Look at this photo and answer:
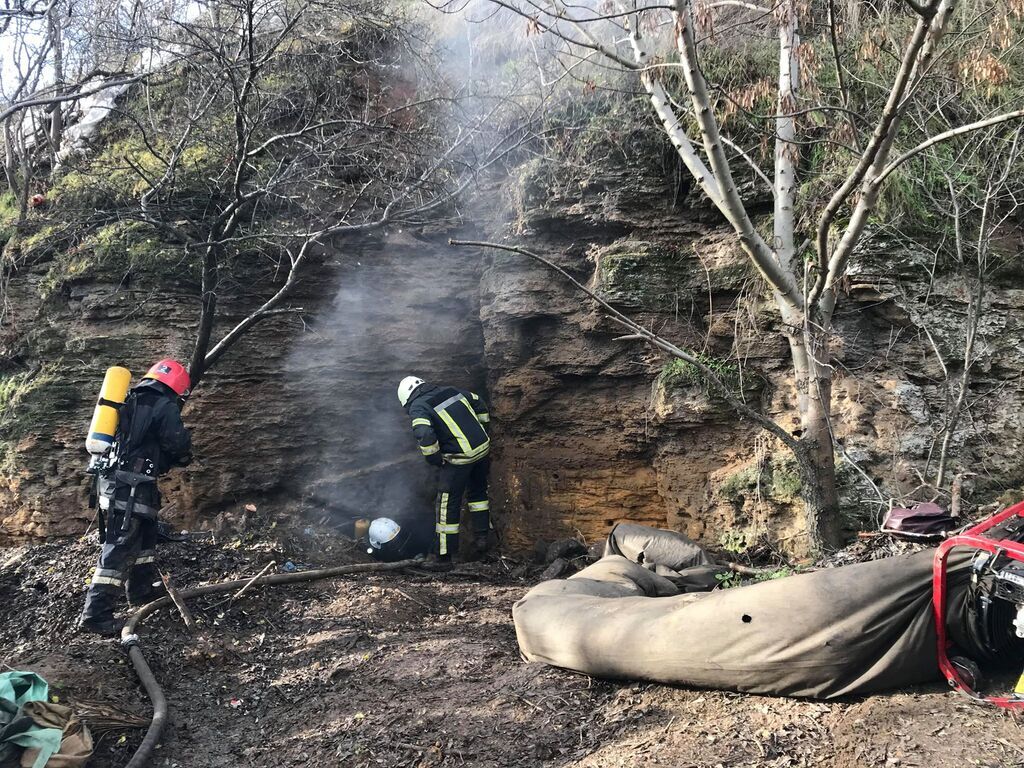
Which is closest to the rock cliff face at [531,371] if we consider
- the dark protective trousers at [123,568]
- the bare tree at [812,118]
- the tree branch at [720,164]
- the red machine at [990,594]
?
the bare tree at [812,118]

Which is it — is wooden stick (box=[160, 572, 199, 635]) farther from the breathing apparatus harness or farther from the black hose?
the breathing apparatus harness

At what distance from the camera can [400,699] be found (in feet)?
12.6

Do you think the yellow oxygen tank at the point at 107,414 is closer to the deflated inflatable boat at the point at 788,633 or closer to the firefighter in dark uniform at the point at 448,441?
the firefighter in dark uniform at the point at 448,441

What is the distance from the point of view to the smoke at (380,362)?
24.4ft

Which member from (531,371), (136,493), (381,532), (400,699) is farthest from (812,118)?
(136,493)

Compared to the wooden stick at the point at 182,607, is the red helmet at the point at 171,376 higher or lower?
higher

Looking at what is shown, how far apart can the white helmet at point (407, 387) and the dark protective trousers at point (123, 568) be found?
259cm

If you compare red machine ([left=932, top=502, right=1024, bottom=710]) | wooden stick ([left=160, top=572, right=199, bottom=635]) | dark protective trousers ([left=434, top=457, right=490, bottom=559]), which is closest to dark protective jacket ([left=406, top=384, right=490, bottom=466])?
dark protective trousers ([left=434, top=457, right=490, bottom=559])

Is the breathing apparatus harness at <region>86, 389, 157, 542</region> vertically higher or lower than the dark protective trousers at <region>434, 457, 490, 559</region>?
higher

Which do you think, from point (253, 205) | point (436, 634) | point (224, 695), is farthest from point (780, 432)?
point (253, 205)

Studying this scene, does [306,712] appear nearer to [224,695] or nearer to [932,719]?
[224,695]

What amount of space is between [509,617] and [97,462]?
3300 mm

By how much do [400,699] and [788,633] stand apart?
209 cm

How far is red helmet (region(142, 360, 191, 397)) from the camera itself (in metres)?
5.59
